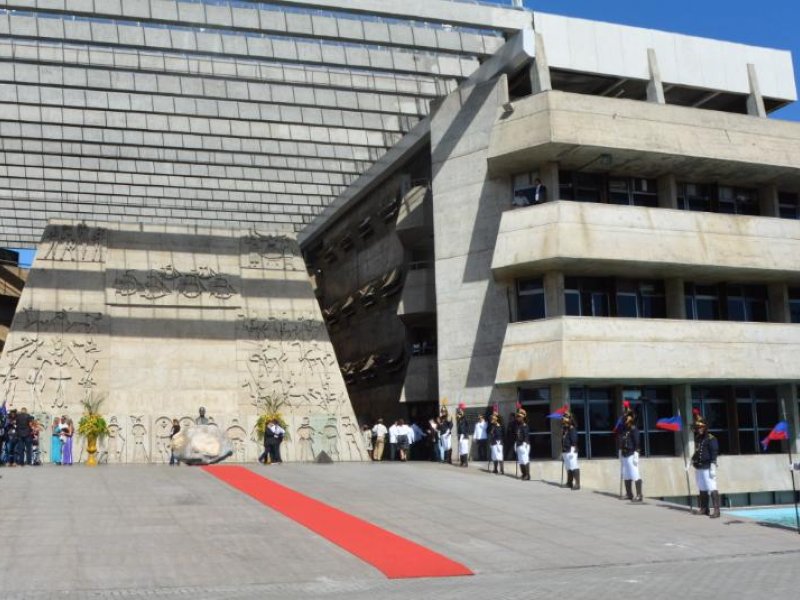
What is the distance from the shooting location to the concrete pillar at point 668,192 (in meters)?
32.7

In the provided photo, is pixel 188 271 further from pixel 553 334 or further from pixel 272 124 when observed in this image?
pixel 553 334

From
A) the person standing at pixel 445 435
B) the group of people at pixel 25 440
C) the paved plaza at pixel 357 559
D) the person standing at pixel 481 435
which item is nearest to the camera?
the paved plaza at pixel 357 559

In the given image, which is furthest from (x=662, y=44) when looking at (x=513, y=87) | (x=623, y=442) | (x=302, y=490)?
(x=302, y=490)

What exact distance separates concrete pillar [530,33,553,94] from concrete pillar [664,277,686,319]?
8293 millimetres

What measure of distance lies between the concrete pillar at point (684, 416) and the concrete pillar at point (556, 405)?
4.66m

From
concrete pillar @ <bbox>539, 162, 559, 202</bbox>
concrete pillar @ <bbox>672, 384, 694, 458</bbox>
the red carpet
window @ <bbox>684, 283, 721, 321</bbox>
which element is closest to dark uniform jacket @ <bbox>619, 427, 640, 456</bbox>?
the red carpet

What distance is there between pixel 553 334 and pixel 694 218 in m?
6.83

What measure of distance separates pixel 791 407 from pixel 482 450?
1178cm

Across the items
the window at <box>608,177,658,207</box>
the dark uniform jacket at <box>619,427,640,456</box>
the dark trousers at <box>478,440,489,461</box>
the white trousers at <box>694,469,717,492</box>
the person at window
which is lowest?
the white trousers at <box>694,469,717,492</box>

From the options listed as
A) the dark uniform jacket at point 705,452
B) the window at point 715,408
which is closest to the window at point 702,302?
the window at point 715,408

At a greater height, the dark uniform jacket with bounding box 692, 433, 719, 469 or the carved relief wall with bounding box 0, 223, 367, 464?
the carved relief wall with bounding box 0, 223, 367, 464

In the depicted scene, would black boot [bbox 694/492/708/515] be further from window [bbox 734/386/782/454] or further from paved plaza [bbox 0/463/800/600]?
window [bbox 734/386/782/454]

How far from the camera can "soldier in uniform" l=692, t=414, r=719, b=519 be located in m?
19.8

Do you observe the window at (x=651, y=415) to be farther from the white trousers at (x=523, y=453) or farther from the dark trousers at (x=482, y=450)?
the white trousers at (x=523, y=453)
